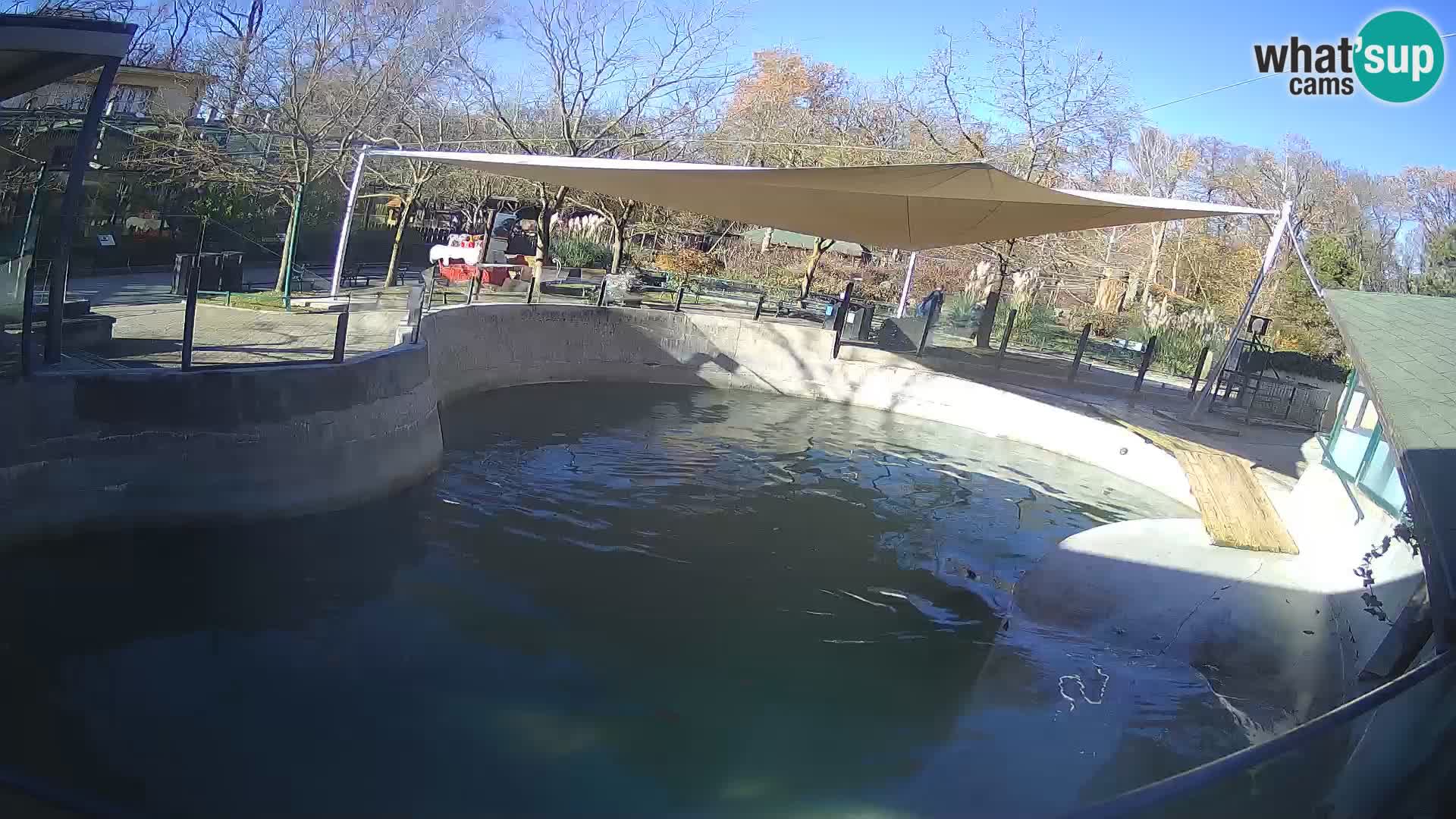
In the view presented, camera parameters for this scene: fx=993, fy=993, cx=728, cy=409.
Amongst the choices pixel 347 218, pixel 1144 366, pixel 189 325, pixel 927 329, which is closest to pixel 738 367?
pixel 927 329

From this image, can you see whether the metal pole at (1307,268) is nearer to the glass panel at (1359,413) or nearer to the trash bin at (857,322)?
the glass panel at (1359,413)

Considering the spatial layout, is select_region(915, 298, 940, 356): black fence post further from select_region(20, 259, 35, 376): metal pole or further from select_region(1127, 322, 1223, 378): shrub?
select_region(20, 259, 35, 376): metal pole

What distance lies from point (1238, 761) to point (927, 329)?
50.7 ft

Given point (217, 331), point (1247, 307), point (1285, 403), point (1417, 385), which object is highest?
point (1247, 307)

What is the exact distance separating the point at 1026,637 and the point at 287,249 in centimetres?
1006

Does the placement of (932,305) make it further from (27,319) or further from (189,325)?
(27,319)

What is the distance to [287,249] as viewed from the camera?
41.0 feet

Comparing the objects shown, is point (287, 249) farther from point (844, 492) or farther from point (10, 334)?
point (844, 492)

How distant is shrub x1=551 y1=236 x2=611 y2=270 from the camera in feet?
76.1

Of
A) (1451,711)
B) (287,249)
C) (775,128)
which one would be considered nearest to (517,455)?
(287,249)

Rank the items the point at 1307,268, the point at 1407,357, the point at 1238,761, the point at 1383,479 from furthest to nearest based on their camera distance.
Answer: the point at 1307,268 → the point at 1383,479 → the point at 1407,357 → the point at 1238,761

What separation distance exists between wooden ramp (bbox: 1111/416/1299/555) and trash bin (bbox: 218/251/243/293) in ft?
35.5

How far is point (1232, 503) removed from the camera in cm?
891

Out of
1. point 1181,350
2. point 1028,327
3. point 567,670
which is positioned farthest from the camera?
point 1181,350
